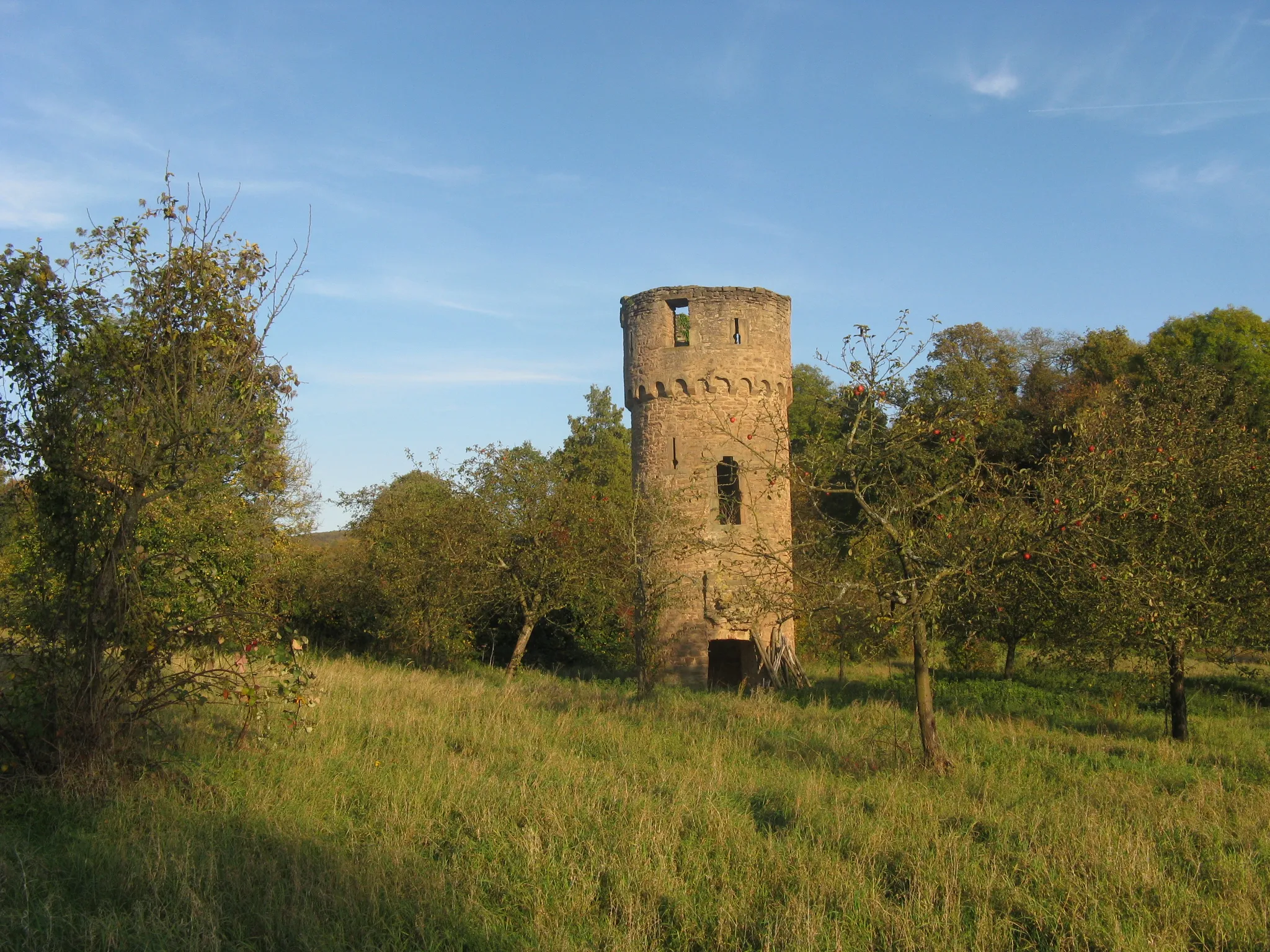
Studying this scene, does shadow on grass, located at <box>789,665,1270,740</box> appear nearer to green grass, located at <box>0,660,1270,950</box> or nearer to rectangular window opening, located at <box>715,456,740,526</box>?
green grass, located at <box>0,660,1270,950</box>

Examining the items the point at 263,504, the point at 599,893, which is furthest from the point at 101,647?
the point at 263,504

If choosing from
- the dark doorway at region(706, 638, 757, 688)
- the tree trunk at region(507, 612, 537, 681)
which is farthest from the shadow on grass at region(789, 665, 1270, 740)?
the tree trunk at region(507, 612, 537, 681)

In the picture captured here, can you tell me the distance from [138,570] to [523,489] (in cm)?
1275

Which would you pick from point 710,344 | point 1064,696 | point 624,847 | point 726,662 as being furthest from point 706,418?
point 624,847

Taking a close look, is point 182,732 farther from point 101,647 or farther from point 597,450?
point 597,450

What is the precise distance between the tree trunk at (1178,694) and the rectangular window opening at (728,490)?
7.52 meters

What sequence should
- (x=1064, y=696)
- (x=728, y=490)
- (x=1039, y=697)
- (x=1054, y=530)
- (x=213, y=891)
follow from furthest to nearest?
(x=728, y=490) → (x=1039, y=697) → (x=1064, y=696) → (x=1054, y=530) → (x=213, y=891)

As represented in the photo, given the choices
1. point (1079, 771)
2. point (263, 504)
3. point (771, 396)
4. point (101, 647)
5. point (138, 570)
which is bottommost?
point (1079, 771)

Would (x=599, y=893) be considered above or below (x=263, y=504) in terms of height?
below

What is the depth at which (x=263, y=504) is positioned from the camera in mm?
12273

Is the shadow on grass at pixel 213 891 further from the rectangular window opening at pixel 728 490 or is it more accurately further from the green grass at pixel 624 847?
the rectangular window opening at pixel 728 490

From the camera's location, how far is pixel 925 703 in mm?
8805

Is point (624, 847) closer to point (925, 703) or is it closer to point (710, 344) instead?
point (925, 703)

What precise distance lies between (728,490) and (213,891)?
1457 centimetres
